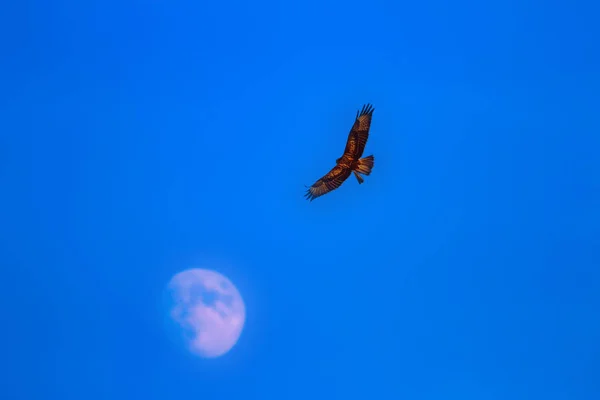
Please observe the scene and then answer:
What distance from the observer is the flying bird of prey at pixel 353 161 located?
2720 cm

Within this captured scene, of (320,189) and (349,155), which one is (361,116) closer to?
(349,155)

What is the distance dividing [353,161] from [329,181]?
139 cm

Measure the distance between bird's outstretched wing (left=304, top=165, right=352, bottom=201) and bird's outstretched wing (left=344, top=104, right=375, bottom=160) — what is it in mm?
935

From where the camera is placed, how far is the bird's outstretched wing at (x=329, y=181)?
2788 centimetres

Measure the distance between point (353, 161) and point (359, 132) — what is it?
3.96 feet

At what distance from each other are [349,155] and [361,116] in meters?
1.61

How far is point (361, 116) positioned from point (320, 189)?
138 inches

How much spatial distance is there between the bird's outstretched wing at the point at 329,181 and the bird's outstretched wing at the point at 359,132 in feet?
3.07

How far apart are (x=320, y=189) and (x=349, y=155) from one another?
6.70 feet

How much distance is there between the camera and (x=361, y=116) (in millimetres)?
27297

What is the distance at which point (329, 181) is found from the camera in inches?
1113

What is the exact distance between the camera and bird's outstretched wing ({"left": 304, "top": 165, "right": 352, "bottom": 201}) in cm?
2788

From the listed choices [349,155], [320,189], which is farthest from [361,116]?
[320,189]

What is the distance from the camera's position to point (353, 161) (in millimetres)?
27594
